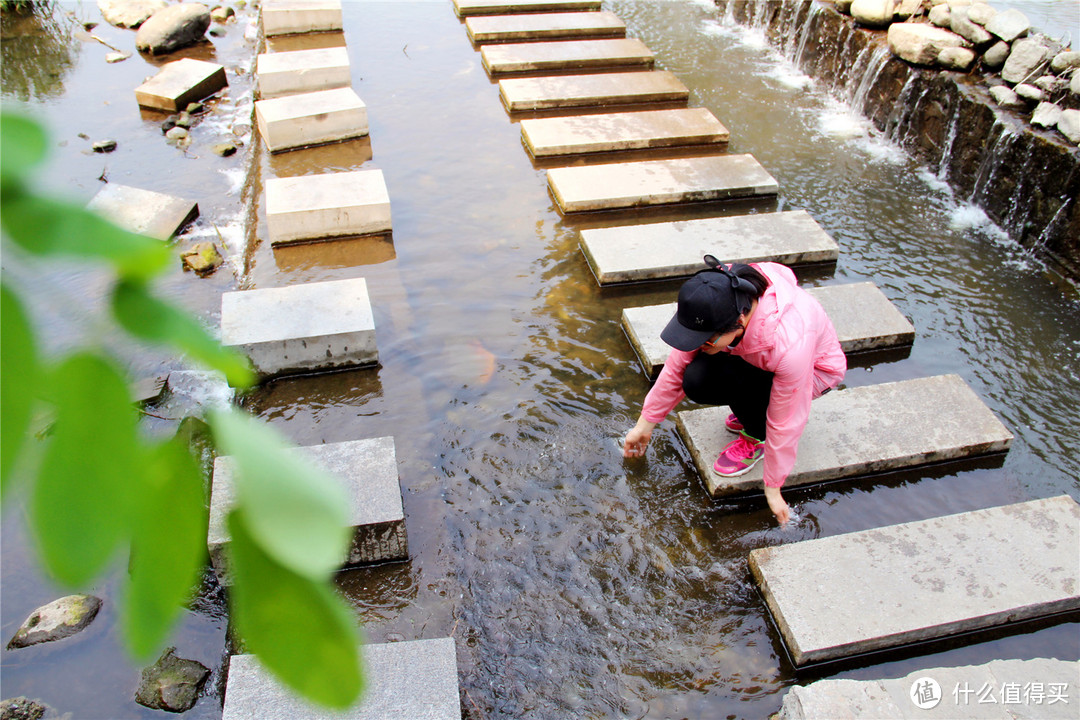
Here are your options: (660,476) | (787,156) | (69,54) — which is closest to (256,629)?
(660,476)

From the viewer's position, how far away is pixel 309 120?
280 inches

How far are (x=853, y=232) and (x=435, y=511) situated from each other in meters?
4.40

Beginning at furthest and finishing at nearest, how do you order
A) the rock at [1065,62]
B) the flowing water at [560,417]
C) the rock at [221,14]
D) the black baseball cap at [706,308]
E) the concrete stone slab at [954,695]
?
the rock at [221,14], the rock at [1065,62], the flowing water at [560,417], the black baseball cap at [706,308], the concrete stone slab at [954,695]

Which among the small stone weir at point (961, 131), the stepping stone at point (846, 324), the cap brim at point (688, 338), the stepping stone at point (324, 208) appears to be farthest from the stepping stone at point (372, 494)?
the small stone weir at point (961, 131)

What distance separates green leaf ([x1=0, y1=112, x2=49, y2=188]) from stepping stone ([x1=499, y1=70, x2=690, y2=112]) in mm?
7990

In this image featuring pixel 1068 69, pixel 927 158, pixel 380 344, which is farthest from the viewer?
pixel 927 158

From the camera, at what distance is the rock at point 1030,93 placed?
20.4 feet

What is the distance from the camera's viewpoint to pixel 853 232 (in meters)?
6.30

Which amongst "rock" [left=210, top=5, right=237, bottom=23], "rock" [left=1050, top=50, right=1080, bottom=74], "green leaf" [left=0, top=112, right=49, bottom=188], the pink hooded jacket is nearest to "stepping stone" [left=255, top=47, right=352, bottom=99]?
"rock" [left=210, top=5, right=237, bottom=23]

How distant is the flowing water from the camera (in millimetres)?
3430

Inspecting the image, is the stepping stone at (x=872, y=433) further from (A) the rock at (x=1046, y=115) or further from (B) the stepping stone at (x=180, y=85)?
(B) the stepping stone at (x=180, y=85)

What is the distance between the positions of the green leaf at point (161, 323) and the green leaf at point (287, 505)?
67 millimetres

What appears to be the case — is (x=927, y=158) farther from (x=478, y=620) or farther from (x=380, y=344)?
(x=478, y=620)

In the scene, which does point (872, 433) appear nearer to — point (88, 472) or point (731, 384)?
point (731, 384)
